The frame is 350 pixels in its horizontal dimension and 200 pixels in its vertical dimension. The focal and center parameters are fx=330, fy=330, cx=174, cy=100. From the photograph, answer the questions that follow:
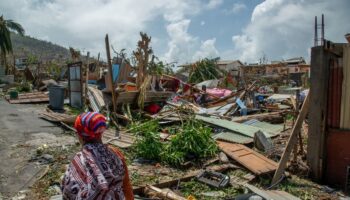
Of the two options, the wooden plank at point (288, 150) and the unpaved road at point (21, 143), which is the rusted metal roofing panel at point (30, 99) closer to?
the unpaved road at point (21, 143)

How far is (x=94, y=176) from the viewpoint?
7.62ft

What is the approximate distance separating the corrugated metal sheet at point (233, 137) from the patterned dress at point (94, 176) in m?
5.41

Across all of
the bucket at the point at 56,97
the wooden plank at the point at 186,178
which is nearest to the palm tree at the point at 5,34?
the bucket at the point at 56,97

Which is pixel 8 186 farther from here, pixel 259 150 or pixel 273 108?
pixel 273 108

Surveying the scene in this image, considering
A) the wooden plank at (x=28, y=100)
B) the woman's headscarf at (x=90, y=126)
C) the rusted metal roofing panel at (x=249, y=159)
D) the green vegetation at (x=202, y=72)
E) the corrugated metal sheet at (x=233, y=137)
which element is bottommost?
the rusted metal roofing panel at (x=249, y=159)

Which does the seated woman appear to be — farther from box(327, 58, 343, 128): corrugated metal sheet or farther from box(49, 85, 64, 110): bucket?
box(49, 85, 64, 110): bucket

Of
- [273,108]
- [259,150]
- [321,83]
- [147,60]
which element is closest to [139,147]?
[259,150]

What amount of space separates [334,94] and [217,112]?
6373 millimetres

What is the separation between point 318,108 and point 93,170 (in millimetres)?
4218

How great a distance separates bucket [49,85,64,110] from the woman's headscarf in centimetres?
1045

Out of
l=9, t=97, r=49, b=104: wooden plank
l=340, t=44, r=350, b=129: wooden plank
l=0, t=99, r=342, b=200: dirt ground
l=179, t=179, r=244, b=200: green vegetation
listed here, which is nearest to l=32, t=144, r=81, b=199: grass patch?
l=0, t=99, r=342, b=200: dirt ground

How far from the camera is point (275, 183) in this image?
5.23 metres

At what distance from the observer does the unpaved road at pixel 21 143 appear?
531 centimetres

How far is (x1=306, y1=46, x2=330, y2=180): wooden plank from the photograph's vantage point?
533cm
